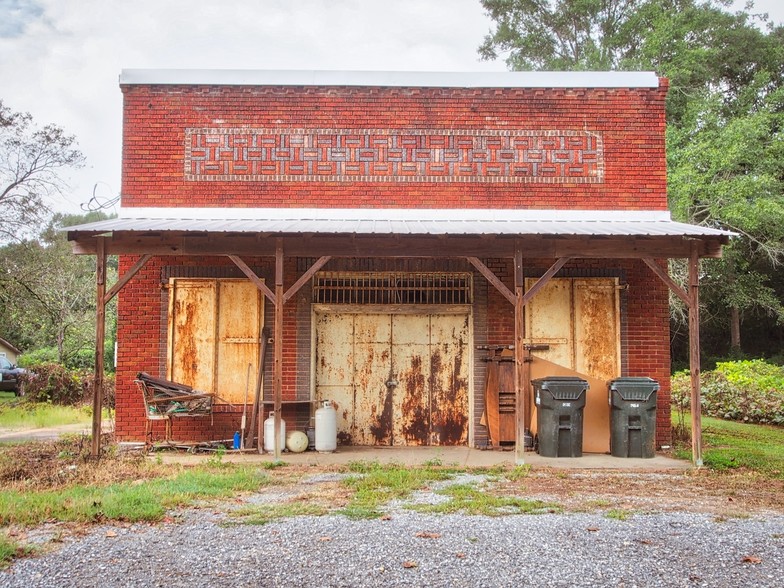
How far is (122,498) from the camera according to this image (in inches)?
291

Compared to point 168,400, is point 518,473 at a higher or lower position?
lower

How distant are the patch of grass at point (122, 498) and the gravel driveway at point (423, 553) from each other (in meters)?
0.37

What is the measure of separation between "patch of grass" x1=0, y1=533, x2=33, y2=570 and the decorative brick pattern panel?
7.41 meters

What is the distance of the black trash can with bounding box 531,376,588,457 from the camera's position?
1083 cm

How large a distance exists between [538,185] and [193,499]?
7371mm

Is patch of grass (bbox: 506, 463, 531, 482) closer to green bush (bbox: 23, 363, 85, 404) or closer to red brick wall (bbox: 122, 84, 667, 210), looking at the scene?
red brick wall (bbox: 122, 84, 667, 210)

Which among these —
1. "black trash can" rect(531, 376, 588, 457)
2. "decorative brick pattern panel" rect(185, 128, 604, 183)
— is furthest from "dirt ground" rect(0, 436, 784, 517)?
"decorative brick pattern panel" rect(185, 128, 604, 183)

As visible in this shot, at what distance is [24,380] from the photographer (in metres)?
20.9

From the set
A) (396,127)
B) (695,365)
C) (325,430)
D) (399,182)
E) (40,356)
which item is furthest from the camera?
(40,356)

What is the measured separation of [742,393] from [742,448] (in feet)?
19.6

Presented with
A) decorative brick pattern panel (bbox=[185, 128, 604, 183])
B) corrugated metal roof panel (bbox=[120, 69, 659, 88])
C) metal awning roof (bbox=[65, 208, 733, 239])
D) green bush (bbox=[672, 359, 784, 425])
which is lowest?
green bush (bbox=[672, 359, 784, 425])

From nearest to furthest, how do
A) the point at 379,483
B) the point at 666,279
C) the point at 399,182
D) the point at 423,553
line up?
the point at 423,553, the point at 379,483, the point at 666,279, the point at 399,182

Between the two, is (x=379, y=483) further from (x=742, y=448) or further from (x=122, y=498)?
(x=742, y=448)

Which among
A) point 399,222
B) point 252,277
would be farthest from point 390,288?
point 252,277
